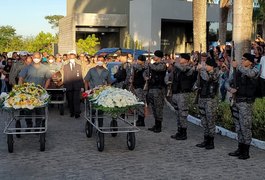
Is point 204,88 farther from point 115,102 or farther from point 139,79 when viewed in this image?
point 139,79

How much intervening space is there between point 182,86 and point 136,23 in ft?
87.6

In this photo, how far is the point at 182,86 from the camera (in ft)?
34.1

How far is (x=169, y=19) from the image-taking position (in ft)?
117

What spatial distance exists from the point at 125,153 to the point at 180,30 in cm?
3294

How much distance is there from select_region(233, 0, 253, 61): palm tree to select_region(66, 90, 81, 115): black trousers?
5.06 metres

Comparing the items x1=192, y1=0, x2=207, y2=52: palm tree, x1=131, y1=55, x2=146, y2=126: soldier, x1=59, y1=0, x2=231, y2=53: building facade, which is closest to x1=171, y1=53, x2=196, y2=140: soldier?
x1=131, y1=55, x2=146, y2=126: soldier

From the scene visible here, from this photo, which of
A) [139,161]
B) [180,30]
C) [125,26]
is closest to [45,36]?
[125,26]

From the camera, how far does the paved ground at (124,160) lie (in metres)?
7.62

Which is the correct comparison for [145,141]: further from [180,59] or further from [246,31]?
[246,31]

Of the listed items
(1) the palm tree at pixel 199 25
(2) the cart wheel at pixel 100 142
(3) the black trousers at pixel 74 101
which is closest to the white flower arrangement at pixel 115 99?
(2) the cart wheel at pixel 100 142

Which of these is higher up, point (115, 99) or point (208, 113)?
point (115, 99)

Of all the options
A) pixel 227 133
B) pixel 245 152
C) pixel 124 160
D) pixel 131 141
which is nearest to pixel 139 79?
pixel 227 133

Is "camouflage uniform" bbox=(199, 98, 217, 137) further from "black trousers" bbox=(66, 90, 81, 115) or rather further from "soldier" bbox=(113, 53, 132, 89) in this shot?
"black trousers" bbox=(66, 90, 81, 115)

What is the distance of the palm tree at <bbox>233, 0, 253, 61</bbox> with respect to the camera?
40.8 feet
